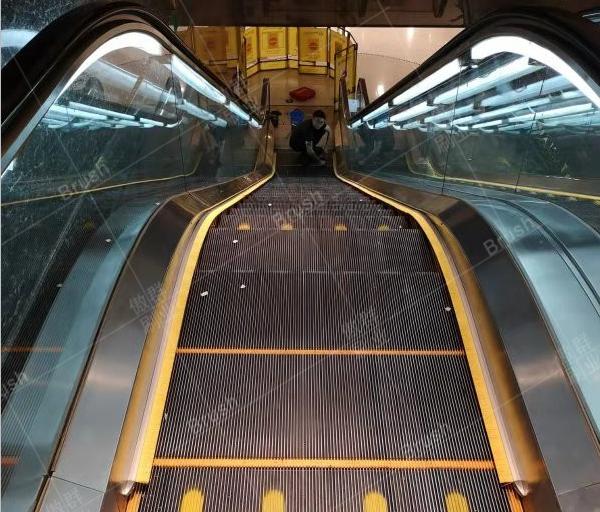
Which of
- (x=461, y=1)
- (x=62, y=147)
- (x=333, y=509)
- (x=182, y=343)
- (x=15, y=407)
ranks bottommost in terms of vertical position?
(x=333, y=509)

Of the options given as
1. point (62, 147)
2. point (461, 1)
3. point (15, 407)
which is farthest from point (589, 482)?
point (461, 1)

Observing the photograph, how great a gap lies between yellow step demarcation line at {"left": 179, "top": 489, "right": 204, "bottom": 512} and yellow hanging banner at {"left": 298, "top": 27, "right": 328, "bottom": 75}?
53.4ft

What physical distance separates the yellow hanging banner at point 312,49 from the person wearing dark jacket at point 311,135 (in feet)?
19.6

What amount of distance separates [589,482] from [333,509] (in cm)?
77

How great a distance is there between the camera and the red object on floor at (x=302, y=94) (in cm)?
1469

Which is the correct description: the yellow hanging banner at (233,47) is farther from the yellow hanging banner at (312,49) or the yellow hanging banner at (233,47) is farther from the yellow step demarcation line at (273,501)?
the yellow step demarcation line at (273,501)

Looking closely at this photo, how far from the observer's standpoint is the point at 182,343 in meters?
2.10

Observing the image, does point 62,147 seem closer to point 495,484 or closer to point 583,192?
point 495,484

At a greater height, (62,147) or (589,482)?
(62,147)

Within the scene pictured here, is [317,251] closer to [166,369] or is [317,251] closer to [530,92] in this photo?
[166,369]

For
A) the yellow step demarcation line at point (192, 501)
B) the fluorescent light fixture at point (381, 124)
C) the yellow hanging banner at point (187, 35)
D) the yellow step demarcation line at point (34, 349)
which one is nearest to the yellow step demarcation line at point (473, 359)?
the yellow step demarcation line at point (192, 501)

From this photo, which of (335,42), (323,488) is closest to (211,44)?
(335,42)

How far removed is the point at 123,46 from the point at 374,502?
2.53 meters

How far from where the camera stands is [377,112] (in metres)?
6.95
